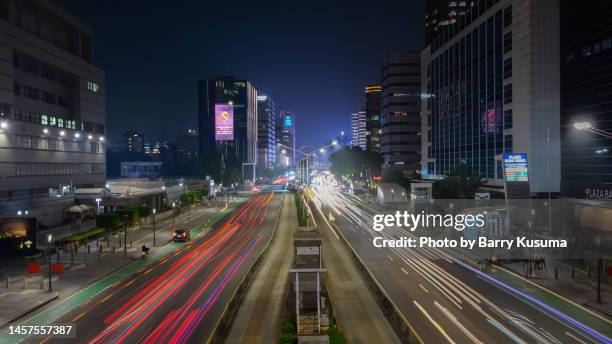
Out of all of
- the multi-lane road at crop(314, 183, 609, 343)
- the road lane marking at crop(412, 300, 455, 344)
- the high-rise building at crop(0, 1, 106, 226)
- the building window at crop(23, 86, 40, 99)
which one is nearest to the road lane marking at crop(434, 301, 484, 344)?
the multi-lane road at crop(314, 183, 609, 343)

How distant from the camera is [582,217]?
45469mm

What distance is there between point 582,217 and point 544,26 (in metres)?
33.3

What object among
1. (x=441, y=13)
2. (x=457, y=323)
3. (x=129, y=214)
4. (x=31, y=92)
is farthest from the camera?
(x=441, y=13)

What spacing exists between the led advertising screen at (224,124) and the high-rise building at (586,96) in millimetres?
63812

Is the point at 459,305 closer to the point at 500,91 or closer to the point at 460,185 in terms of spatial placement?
the point at 460,185

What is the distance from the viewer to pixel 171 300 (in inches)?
1061

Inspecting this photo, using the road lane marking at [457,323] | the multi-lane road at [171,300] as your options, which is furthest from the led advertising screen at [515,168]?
the multi-lane road at [171,300]

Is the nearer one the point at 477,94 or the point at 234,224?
the point at 234,224

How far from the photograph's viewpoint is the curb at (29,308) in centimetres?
2370

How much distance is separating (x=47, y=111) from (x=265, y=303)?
63320 mm

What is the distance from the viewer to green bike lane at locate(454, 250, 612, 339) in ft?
75.2

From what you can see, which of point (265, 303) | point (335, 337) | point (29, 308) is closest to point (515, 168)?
point (265, 303)

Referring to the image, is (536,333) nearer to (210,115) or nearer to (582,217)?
(582,217)

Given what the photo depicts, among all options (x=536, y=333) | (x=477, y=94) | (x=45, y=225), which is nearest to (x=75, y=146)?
(x=45, y=225)
